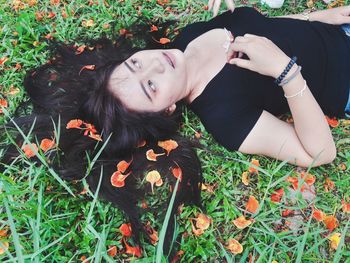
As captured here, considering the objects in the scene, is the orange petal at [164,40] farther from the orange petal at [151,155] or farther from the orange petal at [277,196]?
the orange petal at [277,196]

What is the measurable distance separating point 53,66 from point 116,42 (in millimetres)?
439


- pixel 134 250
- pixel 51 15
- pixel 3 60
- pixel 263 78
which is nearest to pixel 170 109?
pixel 263 78

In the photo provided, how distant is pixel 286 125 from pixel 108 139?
0.91 metres

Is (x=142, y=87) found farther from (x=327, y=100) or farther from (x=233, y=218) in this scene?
(x=327, y=100)

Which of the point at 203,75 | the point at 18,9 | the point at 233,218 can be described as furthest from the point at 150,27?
the point at 233,218

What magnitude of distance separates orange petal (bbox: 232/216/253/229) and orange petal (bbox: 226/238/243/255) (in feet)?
0.24

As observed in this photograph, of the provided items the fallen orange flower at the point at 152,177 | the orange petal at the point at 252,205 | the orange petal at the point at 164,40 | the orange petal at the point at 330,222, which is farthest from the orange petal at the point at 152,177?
the orange petal at the point at 164,40

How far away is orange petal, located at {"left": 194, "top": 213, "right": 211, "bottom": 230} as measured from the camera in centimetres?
193

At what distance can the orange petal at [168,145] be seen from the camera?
2139 mm

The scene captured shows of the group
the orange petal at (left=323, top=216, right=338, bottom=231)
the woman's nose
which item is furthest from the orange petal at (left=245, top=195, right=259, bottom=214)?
the woman's nose

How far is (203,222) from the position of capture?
6.35 ft

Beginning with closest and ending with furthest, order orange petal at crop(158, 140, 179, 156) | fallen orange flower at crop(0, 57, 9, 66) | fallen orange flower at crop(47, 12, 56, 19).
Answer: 1. orange petal at crop(158, 140, 179, 156)
2. fallen orange flower at crop(0, 57, 9, 66)
3. fallen orange flower at crop(47, 12, 56, 19)

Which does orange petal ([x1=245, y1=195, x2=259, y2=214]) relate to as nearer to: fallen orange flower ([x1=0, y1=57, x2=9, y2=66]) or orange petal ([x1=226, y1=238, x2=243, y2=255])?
orange petal ([x1=226, y1=238, x2=243, y2=255])

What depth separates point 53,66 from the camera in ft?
8.35
